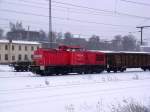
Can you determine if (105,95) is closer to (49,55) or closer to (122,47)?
(49,55)

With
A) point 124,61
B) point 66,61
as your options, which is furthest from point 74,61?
point 124,61

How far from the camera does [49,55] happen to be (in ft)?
117

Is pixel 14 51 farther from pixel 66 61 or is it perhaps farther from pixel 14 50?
pixel 66 61

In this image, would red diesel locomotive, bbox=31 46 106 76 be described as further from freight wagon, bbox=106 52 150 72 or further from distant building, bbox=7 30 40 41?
distant building, bbox=7 30 40 41

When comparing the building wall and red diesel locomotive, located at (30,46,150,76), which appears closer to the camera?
red diesel locomotive, located at (30,46,150,76)

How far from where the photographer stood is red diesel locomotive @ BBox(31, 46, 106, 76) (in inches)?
1377

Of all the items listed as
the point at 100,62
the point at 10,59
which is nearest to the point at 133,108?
the point at 100,62

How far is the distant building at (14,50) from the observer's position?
86.2 meters

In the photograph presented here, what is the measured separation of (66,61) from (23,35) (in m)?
68.8

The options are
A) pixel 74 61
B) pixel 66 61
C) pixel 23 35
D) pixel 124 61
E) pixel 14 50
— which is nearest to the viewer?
pixel 66 61

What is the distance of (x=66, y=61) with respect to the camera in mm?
37062

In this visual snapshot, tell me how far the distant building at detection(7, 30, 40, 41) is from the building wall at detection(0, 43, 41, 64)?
7.20m

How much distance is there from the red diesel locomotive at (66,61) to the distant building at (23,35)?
61.0 m

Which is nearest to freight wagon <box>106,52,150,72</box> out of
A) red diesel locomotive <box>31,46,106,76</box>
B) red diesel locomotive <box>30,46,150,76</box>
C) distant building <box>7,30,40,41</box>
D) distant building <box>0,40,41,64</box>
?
red diesel locomotive <box>30,46,150,76</box>
